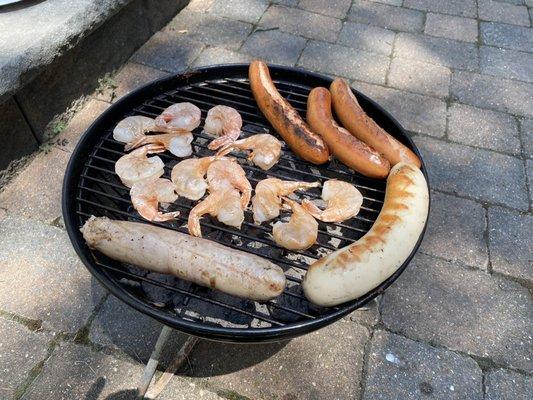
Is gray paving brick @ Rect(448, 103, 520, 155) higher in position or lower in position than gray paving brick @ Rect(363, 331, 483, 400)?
higher

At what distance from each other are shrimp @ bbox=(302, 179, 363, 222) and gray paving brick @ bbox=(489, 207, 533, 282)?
54.8 inches

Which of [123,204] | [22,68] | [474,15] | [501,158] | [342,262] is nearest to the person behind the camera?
[342,262]

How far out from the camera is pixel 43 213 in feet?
9.49

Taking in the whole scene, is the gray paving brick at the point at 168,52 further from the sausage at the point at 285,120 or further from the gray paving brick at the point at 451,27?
the gray paving brick at the point at 451,27

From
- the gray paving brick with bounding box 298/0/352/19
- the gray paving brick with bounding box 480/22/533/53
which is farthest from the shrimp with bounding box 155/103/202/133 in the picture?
the gray paving brick with bounding box 480/22/533/53

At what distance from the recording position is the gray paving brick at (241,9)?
4.67m

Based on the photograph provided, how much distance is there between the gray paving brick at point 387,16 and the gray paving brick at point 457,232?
2393mm

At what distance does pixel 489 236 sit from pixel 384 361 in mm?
1226

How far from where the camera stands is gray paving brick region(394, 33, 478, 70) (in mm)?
4199

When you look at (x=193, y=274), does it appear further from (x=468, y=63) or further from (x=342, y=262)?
(x=468, y=63)

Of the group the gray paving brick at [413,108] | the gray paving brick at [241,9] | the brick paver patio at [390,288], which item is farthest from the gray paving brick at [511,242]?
the gray paving brick at [241,9]

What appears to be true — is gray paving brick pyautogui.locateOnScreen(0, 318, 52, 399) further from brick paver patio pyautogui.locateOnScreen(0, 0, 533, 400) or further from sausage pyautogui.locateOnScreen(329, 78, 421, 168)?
sausage pyautogui.locateOnScreen(329, 78, 421, 168)

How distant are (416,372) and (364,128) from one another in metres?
1.33

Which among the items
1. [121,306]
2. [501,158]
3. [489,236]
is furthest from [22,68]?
[501,158]
